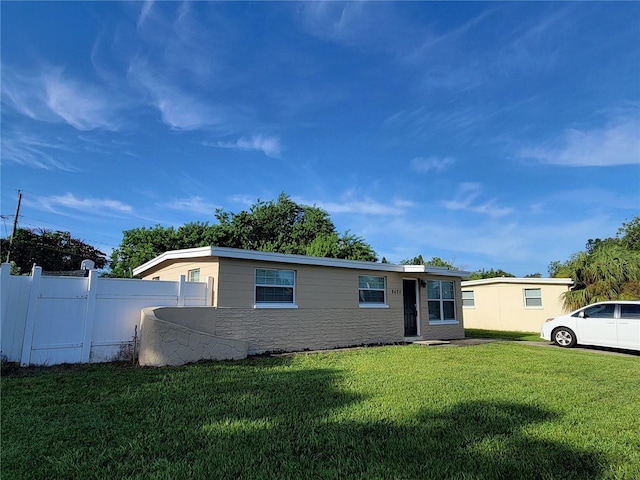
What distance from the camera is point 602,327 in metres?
11.5

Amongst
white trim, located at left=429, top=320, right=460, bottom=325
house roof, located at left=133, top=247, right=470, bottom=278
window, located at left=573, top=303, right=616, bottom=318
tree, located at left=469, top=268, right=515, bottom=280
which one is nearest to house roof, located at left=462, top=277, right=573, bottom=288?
house roof, located at left=133, top=247, right=470, bottom=278

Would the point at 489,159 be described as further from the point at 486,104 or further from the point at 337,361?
the point at 337,361

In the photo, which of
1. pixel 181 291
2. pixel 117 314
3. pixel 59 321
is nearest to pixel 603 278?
pixel 181 291

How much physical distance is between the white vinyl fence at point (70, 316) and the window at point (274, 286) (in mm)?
2418

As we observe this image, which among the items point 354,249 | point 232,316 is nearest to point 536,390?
point 232,316

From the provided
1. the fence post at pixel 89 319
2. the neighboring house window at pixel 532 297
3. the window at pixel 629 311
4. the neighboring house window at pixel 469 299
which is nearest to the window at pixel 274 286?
the fence post at pixel 89 319

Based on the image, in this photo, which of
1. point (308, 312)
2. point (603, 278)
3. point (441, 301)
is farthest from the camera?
point (603, 278)

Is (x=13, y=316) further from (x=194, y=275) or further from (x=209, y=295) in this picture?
(x=194, y=275)

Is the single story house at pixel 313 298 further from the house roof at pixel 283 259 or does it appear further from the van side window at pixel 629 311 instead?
the van side window at pixel 629 311

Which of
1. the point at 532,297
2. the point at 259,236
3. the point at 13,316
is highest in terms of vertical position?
the point at 259,236

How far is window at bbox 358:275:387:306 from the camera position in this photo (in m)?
12.4

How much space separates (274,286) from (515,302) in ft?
48.7

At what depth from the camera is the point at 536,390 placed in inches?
227

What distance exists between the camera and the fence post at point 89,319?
771 centimetres
